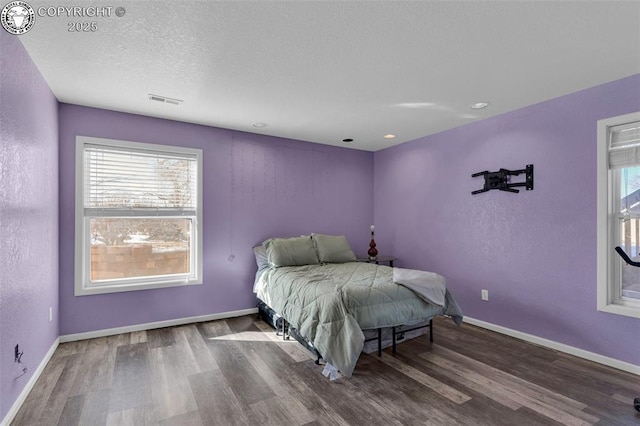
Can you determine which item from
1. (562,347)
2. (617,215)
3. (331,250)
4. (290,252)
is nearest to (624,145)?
(617,215)

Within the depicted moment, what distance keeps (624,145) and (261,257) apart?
3.83m

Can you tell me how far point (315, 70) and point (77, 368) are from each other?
3188mm

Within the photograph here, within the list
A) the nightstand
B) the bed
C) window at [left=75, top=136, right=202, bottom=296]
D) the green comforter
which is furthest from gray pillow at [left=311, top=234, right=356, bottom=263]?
window at [left=75, top=136, right=202, bottom=296]

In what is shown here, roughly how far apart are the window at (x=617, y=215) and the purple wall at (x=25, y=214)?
4442 millimetres

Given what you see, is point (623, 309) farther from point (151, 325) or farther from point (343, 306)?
point (151, 325)

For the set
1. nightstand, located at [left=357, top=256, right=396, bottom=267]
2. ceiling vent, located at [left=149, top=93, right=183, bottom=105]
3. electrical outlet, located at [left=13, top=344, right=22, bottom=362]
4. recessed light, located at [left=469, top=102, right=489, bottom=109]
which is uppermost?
ceiling vent, located at [left=149, top=93, right=183, bottom=105]

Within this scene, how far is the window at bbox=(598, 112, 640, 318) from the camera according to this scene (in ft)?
8.84

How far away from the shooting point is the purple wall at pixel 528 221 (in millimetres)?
2824

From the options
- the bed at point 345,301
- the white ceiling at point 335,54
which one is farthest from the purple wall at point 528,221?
the bed at point 345,301

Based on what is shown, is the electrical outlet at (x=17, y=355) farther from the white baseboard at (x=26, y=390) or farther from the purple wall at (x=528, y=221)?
the purple wall at (x=528, y=221)

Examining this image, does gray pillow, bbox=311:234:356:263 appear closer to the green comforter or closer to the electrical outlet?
the green comforter

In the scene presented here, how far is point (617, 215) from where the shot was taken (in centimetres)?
275

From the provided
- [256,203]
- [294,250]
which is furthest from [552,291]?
[256,203]

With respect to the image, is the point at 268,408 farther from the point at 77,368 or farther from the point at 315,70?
the point at 315,70
